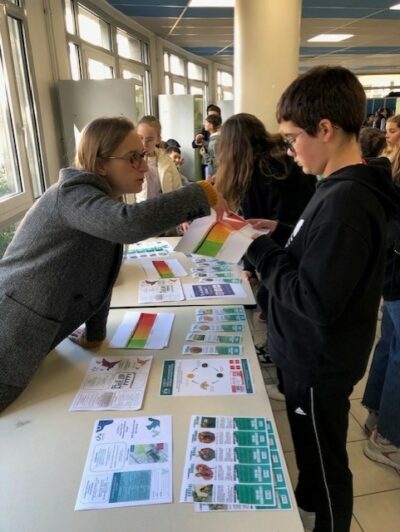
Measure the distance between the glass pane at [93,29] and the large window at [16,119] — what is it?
1.42 meters

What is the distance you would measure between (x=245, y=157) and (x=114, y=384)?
129 centimetres

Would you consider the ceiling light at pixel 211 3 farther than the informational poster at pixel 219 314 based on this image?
Yes

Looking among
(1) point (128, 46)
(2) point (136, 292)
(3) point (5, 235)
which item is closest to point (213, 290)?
(2) point (136, 292)

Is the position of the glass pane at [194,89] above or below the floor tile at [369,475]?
above

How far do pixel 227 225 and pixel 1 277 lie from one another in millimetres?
619

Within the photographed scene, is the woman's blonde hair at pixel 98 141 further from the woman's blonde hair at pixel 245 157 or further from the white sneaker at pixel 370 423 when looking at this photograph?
the white sneaker at pixel 370 423

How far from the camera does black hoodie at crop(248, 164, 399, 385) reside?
0.83 meters

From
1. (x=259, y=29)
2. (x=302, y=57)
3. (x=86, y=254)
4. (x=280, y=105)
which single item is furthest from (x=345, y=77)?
(x=302, y=57)

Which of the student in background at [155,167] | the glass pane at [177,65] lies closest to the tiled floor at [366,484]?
the student in background at [155,167]

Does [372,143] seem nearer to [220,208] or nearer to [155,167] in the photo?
[155,167]

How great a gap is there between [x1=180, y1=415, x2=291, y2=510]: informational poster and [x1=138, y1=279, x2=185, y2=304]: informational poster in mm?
735

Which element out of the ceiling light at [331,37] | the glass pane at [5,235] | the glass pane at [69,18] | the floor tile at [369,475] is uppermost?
Answer: the ceiling light at [331,37]

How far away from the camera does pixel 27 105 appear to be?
311 cm

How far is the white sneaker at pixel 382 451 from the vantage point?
5.80 feet
